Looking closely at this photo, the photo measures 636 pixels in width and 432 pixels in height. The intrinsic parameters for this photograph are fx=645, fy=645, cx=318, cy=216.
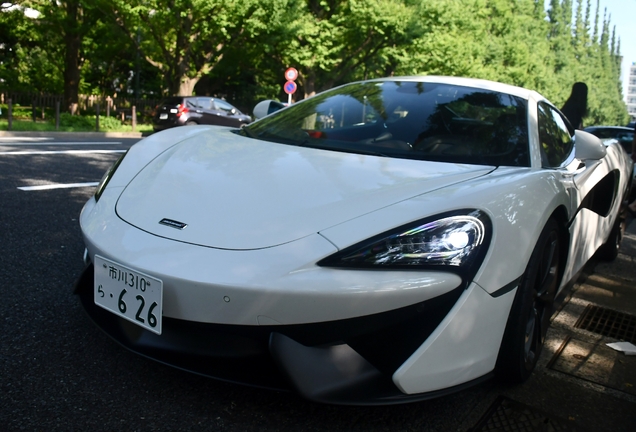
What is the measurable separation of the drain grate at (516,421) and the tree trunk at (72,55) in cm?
2156

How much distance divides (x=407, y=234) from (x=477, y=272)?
0.80 ft

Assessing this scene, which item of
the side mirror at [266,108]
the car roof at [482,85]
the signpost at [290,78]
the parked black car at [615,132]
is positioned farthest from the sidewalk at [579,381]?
the signpost at [290,78]

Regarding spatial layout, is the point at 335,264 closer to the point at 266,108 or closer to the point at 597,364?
the point at 597,364

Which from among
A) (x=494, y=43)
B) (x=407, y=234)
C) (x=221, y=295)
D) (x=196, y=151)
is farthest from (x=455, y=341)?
(x=494, y=43)

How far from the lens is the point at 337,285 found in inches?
73.2

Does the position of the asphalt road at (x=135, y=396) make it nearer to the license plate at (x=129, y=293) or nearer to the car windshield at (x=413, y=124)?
the license plate at (x=129, y=293)

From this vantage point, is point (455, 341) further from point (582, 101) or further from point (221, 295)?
point (582, 101)

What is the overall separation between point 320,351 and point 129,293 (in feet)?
2.06

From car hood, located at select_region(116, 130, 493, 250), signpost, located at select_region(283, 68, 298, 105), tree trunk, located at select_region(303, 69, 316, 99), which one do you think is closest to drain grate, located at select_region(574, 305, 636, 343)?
car hood, located at select_region(116, 130, 493, 250)

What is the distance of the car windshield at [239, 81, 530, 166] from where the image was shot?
9.18ft

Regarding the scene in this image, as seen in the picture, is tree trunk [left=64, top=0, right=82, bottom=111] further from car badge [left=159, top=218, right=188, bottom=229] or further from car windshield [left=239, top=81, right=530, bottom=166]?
car badge [left=159, top=218, right=188, bottom=229]

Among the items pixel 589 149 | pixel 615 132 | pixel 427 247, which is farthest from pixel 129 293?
pixel 615 132

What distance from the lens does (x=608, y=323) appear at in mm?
3531

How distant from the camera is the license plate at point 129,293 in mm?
1953
